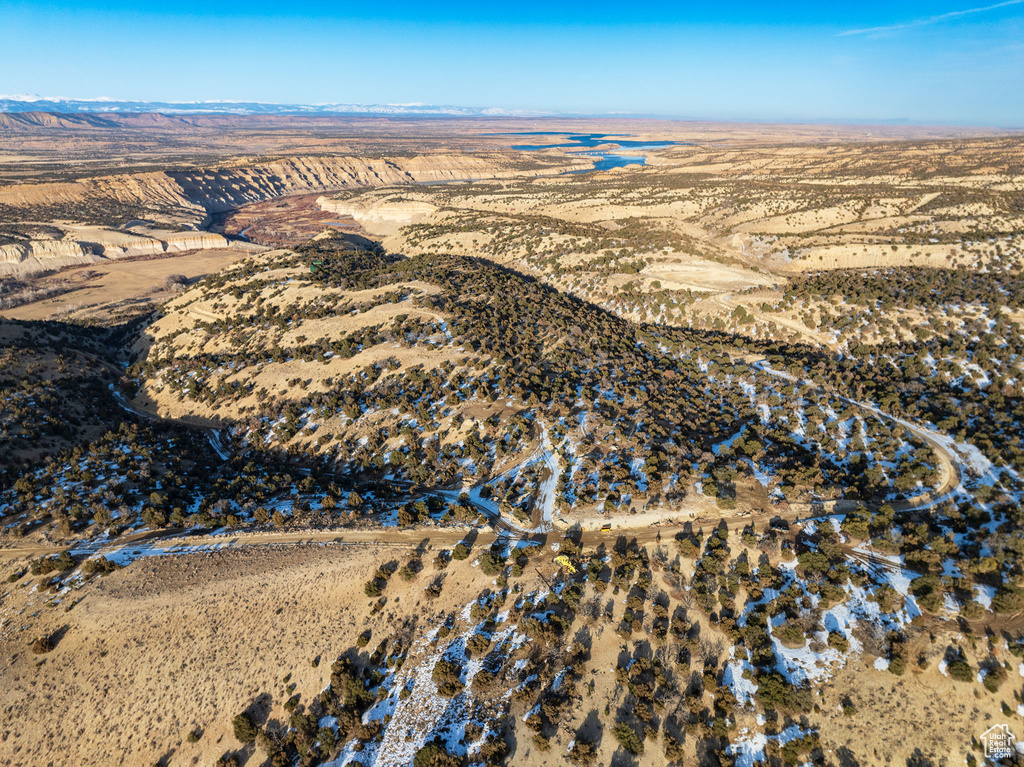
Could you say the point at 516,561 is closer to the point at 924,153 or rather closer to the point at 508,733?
the point at 508,733

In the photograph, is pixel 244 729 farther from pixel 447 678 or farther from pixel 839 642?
pixel 839 642

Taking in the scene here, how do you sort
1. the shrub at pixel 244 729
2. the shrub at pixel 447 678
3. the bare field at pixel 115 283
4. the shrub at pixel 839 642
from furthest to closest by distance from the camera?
the bare field at pixel 115 283 → the shrub at pixel 839 642 → the shrub at pixel 447 678 → the shrub at pixel 244 729

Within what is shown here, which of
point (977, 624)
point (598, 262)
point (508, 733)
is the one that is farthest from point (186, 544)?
point (598, 262)

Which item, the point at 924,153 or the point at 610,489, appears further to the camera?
the point at 924,153

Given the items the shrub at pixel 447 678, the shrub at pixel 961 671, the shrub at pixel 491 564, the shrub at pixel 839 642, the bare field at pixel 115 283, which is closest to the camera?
the shrub at pixel 961 671

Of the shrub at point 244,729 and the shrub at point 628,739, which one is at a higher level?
the shrub at point 628,739

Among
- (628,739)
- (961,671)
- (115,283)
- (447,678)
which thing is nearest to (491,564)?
(447,678)

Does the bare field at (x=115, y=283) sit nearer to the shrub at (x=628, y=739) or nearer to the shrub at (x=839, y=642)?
the shrub at (x=628, y=739)

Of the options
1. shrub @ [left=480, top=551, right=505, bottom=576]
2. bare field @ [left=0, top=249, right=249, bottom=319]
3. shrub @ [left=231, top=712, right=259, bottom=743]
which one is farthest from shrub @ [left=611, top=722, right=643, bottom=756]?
bare field @ [left=0, top=249, right=249, bottom=319]

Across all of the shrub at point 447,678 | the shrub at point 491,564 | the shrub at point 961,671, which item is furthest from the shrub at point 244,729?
the shrub at point 961,671

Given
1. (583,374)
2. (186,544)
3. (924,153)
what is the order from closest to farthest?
(186,544) < (583,374) < (924,153)

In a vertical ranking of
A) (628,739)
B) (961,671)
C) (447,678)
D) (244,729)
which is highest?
(961,671)
